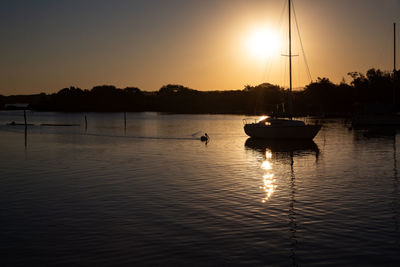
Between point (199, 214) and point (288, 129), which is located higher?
point (288, 129)

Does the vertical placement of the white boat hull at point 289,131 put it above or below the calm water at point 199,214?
above

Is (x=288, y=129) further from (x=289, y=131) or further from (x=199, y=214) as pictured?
(x=199, y=214)

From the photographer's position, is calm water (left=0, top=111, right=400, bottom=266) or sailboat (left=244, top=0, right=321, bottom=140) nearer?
calm water (left=0, top=111, right=400, bottom=266)

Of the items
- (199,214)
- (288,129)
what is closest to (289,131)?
(288,129)

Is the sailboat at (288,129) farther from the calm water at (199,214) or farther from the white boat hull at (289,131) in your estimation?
the calm water at (199,214)

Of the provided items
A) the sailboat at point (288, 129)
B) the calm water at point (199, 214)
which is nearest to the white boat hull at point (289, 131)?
the sailboat at point (288, 129)

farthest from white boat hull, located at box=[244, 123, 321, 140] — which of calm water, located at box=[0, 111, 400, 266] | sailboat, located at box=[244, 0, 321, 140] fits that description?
calm water, located at box=[0, 111, 400, 266]

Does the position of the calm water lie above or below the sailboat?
below

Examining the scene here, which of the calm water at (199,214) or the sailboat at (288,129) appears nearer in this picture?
the calm water at (199,214)

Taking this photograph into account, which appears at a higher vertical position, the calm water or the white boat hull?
the white boat hull

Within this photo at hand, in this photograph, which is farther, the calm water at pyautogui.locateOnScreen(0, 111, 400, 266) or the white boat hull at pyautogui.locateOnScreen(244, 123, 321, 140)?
the white boat hull at pyautogui.locateOnScreen(244, 123, 321, 140)

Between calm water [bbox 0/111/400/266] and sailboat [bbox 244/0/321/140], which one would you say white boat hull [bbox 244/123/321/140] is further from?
calm water [bbox 0/111/400/266]

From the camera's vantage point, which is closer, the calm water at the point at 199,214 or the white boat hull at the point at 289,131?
the calm water at the point at 199,214

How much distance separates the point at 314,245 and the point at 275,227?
1.94m
